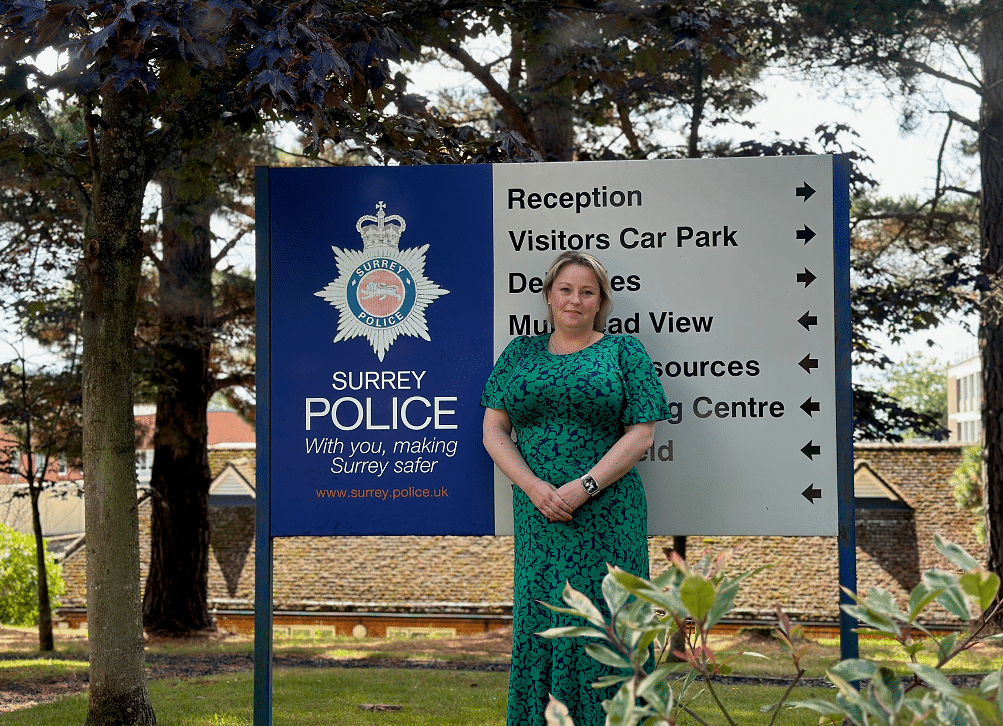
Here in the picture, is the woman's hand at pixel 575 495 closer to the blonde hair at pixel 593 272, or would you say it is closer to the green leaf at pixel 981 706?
the blonde hair at pixel 593 272

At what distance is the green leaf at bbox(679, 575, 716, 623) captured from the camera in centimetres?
146

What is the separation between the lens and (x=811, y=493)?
3936 millimetres

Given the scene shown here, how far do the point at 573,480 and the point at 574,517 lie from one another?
13cm

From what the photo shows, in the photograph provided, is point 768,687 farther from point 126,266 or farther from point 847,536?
point 126,266

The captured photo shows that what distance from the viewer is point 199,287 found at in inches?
451

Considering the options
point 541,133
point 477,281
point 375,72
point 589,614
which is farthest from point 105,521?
point 541,133

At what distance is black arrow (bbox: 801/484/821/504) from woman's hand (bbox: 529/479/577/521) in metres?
1.01

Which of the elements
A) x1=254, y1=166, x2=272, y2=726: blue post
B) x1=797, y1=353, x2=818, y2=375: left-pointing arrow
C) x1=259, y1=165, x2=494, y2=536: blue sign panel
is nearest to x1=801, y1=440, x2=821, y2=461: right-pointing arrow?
x1=797, y1=353, x2=818, y2=375: left-pointing arrow

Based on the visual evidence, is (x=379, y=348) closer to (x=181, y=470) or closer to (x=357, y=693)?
(x=357, y=693)

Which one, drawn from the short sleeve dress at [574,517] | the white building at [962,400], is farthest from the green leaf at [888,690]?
the white building at [962,400]

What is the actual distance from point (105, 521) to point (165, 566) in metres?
8.41

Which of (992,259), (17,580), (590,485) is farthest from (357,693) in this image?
(17,580)

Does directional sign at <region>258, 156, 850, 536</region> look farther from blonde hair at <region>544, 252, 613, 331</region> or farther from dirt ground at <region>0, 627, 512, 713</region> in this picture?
dirt ground at <region>0, 627, 512, 713</region>

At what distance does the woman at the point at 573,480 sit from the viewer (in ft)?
11.4
